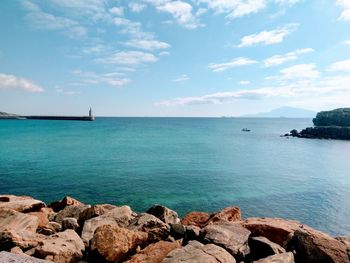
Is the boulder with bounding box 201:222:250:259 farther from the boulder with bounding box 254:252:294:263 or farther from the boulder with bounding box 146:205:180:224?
the boulder with bounding box 146:205:180:224

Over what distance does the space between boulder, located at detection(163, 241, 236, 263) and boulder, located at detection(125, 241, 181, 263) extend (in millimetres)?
526

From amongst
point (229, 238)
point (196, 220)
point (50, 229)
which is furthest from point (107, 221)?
point (196, 220)

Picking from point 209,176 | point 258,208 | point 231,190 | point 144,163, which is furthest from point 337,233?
point 144,163

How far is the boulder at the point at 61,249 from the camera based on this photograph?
9.97 metres

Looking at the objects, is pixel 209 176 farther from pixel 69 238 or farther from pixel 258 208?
pixel 69 238

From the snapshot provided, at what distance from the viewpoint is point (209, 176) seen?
154ft

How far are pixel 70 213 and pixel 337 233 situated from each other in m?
23.3

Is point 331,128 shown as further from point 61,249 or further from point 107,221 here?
point 61,249

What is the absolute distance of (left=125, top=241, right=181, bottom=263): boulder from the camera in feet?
33.6

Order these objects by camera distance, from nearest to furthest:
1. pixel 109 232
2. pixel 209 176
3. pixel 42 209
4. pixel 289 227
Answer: pixel 109 232
pixel 289 227
pixel 42 209
pixel 209 176

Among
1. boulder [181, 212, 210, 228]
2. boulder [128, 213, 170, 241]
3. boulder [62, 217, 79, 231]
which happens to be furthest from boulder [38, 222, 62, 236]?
boulder [181, 212, 210, 228]

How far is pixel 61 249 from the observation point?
1028cm

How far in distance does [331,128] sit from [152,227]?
146m

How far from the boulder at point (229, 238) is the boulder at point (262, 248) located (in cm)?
28
